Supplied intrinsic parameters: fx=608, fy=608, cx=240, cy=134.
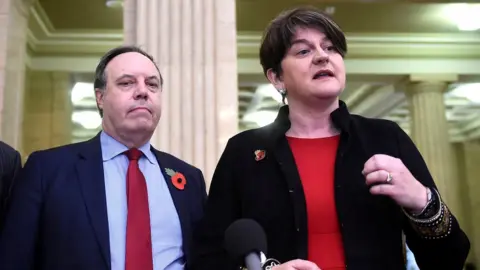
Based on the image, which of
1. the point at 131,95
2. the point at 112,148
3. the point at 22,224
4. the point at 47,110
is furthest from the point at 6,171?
the point at 47,110

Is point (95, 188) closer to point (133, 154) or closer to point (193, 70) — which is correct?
point (133, 154)

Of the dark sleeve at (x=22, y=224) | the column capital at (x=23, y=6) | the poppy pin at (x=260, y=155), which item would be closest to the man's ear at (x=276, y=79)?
the poppy pin at (x=260, y=155)

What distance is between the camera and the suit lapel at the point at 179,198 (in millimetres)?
2342

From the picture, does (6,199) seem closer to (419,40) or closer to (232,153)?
(232,153)

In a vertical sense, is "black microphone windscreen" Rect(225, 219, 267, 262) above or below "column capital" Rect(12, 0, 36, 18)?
below

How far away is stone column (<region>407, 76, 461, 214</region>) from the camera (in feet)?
35.8

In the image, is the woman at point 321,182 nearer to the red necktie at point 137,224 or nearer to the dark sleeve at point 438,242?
the dark sleeve at point 438,242

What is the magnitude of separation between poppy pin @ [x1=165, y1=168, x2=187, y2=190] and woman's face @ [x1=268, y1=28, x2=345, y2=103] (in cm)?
73

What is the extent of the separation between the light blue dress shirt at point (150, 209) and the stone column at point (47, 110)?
26.5ft

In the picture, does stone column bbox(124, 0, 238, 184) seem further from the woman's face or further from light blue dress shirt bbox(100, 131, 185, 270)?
the woman's face

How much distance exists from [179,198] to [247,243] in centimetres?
109

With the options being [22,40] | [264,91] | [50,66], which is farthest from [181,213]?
[264,91]

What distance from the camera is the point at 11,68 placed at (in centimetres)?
600

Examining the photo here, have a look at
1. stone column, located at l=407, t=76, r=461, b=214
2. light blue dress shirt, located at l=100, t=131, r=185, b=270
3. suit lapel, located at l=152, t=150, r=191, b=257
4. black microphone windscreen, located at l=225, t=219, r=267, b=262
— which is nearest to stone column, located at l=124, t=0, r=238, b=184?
suit lapel, located at l=152, t=150, r=191, b=257
